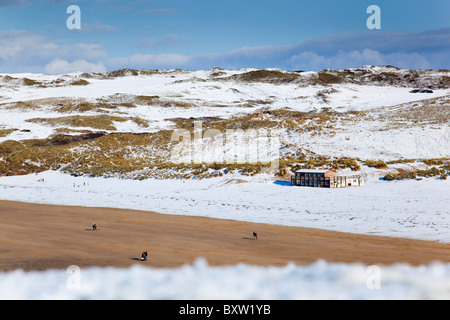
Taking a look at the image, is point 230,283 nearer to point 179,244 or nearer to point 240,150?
point 179,244

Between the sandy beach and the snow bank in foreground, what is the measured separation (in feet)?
3.08

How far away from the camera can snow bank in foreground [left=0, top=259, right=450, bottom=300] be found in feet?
37.1

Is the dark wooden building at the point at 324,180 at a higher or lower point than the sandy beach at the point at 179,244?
higher

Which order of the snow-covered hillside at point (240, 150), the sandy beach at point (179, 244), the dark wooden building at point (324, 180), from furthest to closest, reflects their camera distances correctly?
the dark wooden building at point (324, 180) < the snow-covered hillside at point (240, 150) < the sandy beach at point (179, 244)

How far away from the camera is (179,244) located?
17344 mm

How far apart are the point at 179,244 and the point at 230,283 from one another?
5.67 meters

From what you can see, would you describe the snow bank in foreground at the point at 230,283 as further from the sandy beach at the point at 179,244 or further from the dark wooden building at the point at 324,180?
the dark wooden building at the point at 324,180

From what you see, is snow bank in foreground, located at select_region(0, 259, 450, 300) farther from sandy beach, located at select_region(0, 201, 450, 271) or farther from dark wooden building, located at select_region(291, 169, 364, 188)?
dark wooden building, located at select_region(291, 169, 364, 188)

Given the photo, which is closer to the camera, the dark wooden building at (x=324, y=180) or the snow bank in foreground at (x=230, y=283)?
the snow bank in foreground at (x=230, y=283)

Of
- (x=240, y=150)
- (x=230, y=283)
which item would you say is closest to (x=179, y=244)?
(x=230, y=283)

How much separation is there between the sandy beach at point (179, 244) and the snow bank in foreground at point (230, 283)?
94 cm

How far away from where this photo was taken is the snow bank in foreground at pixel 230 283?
1131 centimetres

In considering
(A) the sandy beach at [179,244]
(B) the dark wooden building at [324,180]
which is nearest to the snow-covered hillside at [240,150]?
(B) the dark wooden building at [324,180]
